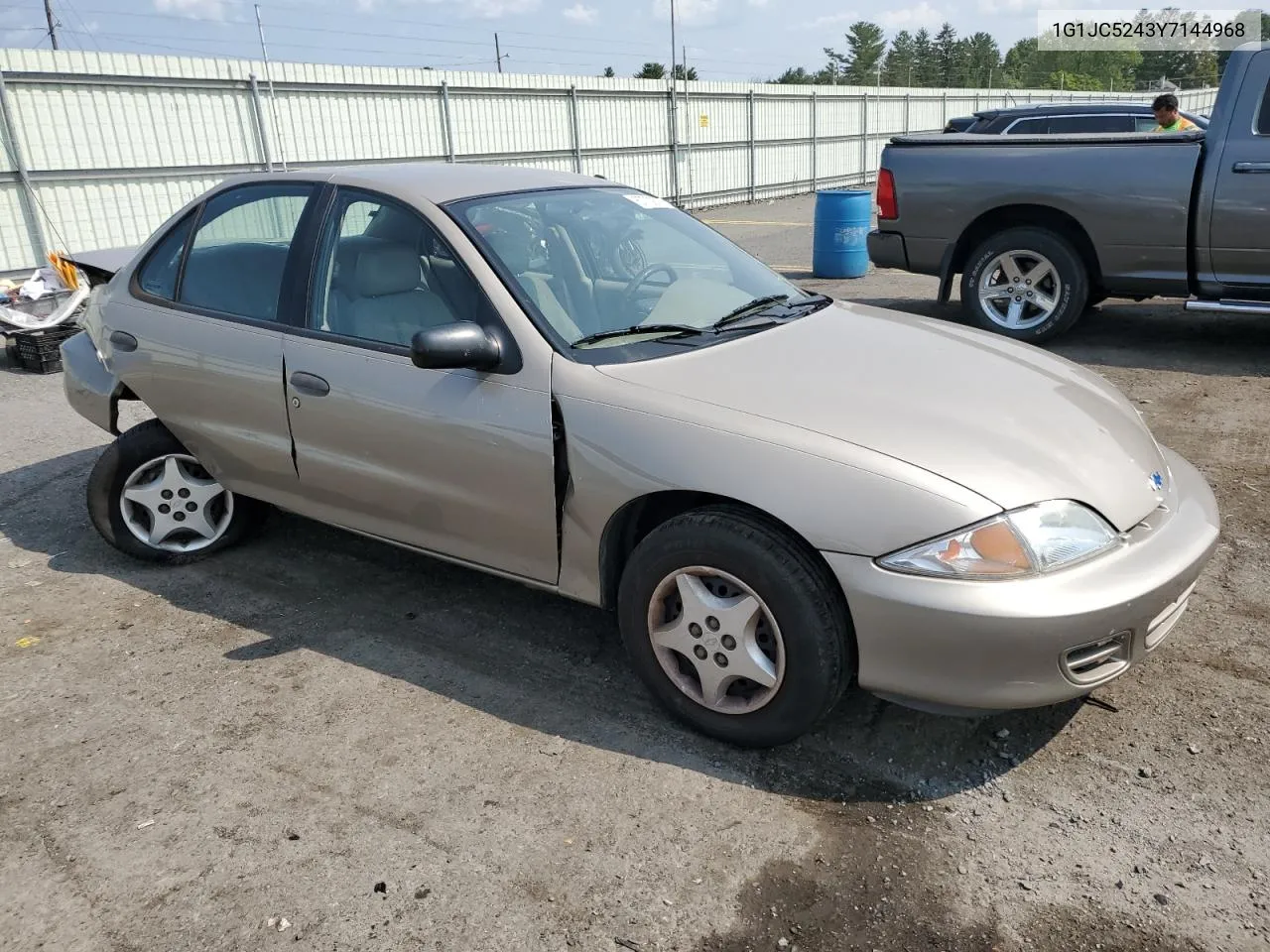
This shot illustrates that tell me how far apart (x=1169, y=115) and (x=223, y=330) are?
925 cm

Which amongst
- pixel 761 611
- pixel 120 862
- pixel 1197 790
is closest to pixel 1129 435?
pixel 1197 790

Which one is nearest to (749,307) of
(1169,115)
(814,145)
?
(1169,115)

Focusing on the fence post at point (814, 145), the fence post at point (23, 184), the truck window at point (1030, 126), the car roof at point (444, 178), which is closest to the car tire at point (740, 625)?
the car roof at point (444, 178)

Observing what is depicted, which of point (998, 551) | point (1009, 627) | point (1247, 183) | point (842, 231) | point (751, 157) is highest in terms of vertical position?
point (1247, 183)

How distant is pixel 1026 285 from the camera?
787cm

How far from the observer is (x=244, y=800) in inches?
115

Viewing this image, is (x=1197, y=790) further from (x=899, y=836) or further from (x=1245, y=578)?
Result: (x=1245, y=578)

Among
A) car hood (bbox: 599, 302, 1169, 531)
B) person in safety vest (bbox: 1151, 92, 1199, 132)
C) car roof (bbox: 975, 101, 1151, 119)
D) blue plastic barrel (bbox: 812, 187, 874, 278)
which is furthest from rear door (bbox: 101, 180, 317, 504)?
car roof (bbox: 975, 101, 1151, 119)

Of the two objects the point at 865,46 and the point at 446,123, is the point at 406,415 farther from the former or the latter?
the point at 865,46

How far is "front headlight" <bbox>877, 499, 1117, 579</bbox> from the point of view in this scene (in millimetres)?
2596

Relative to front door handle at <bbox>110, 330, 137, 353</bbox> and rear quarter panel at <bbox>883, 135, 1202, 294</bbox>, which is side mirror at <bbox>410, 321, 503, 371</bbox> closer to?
front door handle at <bbox>110, 330, 137, 353</bbox>

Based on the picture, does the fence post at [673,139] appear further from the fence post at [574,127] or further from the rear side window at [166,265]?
the rear side window at [166,265]

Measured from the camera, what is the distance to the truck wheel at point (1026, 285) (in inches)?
298

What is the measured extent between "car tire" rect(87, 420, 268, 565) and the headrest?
1341 millimetres
